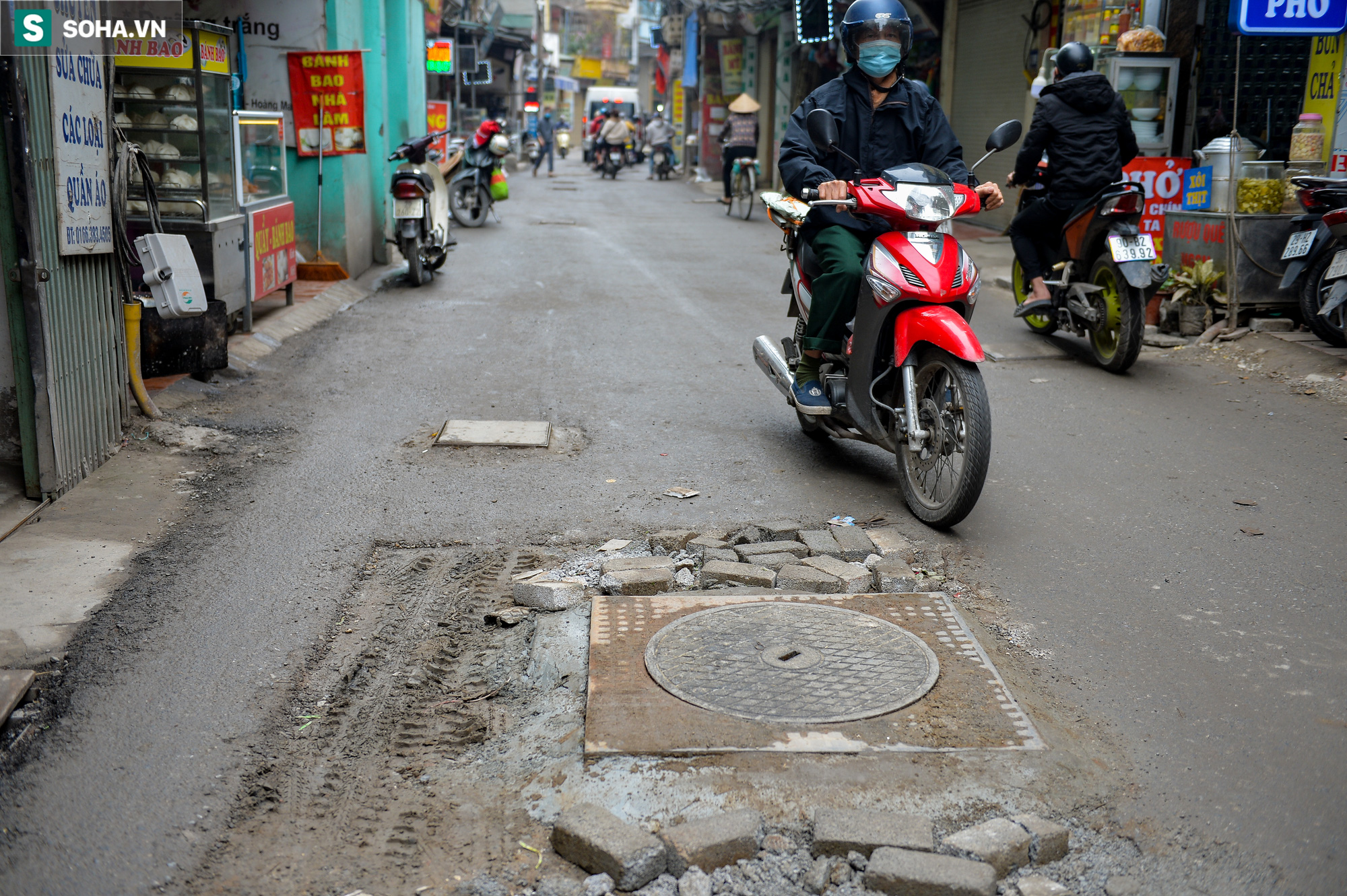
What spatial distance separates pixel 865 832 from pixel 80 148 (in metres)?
4.34

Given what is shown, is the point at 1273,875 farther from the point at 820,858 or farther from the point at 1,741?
the point at 1,741

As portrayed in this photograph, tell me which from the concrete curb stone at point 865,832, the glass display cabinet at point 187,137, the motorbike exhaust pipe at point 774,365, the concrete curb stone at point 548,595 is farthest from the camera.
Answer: the glass display cabinet at point 187,137

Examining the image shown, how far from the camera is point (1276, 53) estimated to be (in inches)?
414

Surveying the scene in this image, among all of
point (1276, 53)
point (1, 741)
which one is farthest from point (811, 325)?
point (1276, 53)

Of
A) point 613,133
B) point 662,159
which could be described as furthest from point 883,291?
point 613,133

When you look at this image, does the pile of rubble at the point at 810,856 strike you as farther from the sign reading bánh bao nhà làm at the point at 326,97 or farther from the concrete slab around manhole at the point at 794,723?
the sign reading bánh bao nhà làm at the point at 326,97

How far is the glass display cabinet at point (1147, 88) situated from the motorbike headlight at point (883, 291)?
276 inches

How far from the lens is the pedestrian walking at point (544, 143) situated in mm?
34562

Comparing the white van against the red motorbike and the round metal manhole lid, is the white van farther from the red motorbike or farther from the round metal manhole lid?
the round metal manhole lid

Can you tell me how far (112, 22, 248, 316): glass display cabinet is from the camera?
7.61m

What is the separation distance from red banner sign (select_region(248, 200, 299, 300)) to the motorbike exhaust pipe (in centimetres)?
431

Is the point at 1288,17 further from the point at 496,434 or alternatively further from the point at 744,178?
the point at 744,178

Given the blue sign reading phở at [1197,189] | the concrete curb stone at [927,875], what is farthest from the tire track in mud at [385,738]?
the blue sign reading phở at [1197,189]

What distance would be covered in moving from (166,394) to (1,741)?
12.4ft
